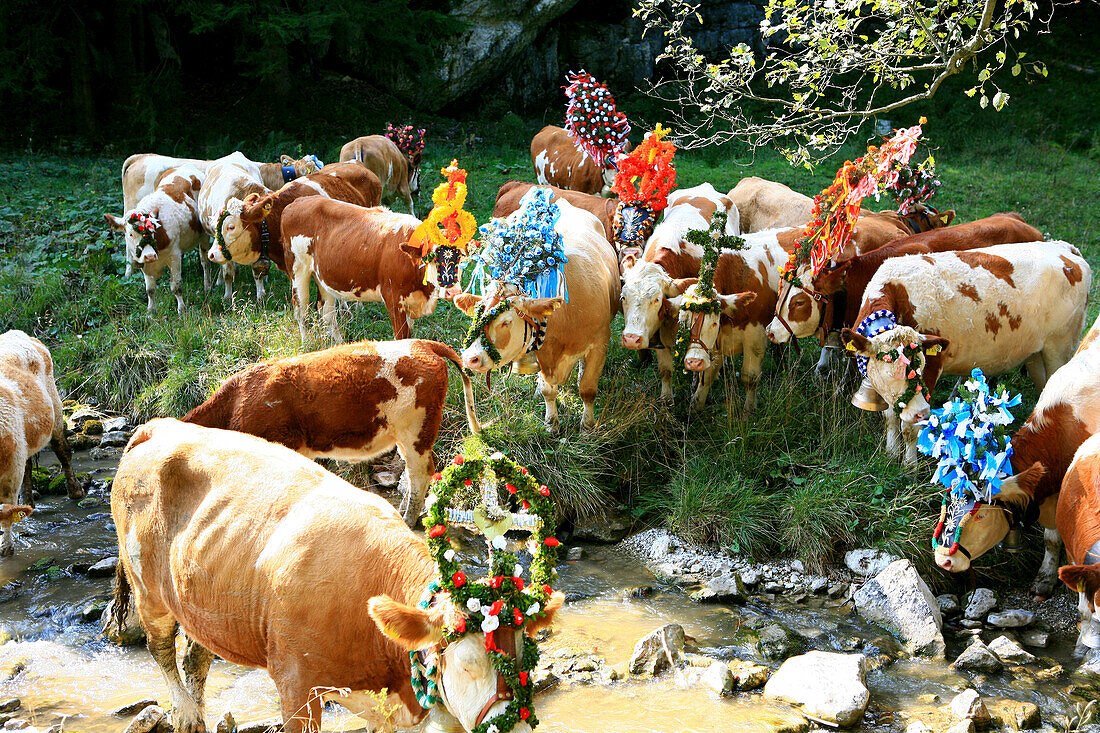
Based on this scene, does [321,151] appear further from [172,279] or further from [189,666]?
[189,666]

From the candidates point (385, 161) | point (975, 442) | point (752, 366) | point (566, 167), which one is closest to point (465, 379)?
point (752, 366)

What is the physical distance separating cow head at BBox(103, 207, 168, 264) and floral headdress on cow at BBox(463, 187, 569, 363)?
5.44 meters

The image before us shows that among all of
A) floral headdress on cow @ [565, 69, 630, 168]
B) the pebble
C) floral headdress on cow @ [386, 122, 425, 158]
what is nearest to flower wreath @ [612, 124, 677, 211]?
floral headdress on cow @ [565, 69, 630, 168]

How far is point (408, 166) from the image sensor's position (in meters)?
14.5

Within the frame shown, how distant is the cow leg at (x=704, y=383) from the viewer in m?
7.62

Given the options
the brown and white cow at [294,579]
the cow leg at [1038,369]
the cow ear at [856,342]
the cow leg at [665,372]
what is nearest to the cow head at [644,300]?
the cow leg at [665,372]

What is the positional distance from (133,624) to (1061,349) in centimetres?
760

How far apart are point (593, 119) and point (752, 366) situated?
5.02 m

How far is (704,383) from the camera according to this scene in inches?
302

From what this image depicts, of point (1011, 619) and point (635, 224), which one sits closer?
point (1011, 619)

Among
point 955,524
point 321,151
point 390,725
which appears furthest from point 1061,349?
point 321,151

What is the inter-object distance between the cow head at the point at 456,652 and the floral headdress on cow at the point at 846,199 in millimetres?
5081

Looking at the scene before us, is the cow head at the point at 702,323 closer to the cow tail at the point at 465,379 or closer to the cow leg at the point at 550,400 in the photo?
the cow leg at the point at 550,400

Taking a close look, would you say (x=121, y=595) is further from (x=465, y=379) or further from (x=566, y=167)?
(x=566, y=167)
